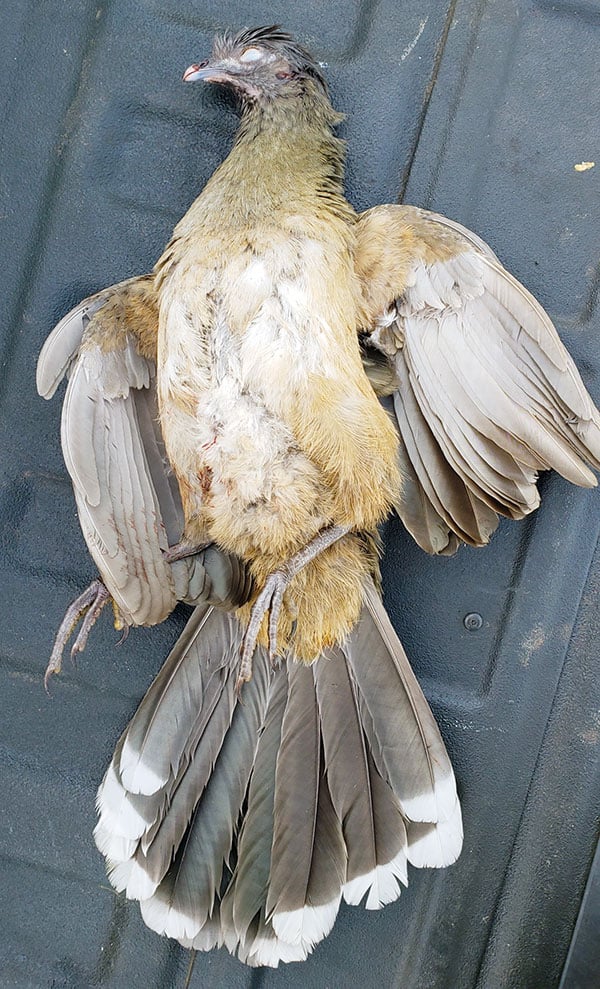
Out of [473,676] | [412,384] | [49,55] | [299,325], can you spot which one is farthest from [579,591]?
[49,55]

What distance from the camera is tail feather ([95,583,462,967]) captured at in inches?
104

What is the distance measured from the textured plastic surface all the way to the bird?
211 millimetres

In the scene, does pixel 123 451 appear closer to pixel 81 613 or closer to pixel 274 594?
pixel 81 613

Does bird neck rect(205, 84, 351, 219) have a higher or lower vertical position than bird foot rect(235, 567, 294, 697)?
higher

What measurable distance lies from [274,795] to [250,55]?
2213 mm

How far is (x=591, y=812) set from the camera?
2.82m

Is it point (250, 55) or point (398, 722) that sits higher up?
point (250, 55)

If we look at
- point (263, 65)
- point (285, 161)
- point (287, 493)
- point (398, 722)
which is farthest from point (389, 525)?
point (263, 65)

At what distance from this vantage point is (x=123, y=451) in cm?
270

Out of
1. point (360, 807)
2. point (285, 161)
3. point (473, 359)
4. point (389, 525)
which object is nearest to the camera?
point (473, 359)

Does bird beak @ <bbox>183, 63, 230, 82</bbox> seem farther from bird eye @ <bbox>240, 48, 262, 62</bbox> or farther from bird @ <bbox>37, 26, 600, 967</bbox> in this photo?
bird @ <bbox>37, 26, 600, 967</bbox>

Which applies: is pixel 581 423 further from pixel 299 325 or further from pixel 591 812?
pixel 591 812

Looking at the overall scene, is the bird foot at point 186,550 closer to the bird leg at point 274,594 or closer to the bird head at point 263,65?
the bird leg at point 274,594

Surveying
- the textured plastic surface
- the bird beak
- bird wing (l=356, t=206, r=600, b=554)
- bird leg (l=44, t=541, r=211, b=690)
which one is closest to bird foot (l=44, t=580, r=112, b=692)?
bird leg (l=44, t=541, r=211, b=690)
